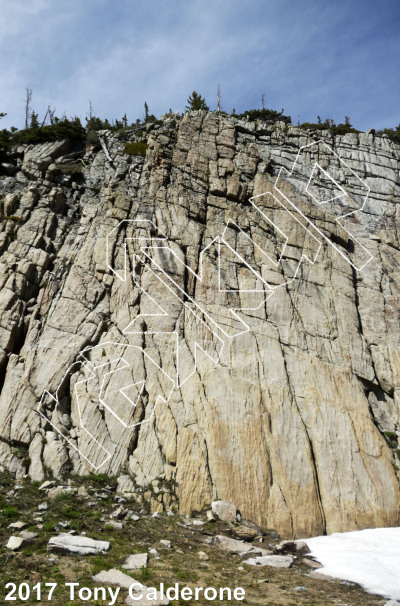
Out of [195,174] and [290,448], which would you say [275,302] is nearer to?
[290,448]

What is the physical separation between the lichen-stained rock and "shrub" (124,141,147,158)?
768mm

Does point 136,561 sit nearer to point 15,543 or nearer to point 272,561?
point 15,543

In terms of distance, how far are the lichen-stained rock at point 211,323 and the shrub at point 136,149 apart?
0.77 meters

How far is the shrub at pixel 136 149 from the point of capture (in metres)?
34.6

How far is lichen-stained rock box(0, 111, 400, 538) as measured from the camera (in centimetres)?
→ 2070

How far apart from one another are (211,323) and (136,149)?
58.3 ft

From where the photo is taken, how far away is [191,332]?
25.0 m

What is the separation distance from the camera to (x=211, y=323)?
25516 millimetres

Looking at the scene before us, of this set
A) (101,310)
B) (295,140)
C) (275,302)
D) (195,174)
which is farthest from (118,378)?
(295,140)

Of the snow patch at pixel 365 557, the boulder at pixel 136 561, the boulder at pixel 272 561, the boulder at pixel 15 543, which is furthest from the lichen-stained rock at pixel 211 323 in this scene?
the boulder at pixel 15 543
